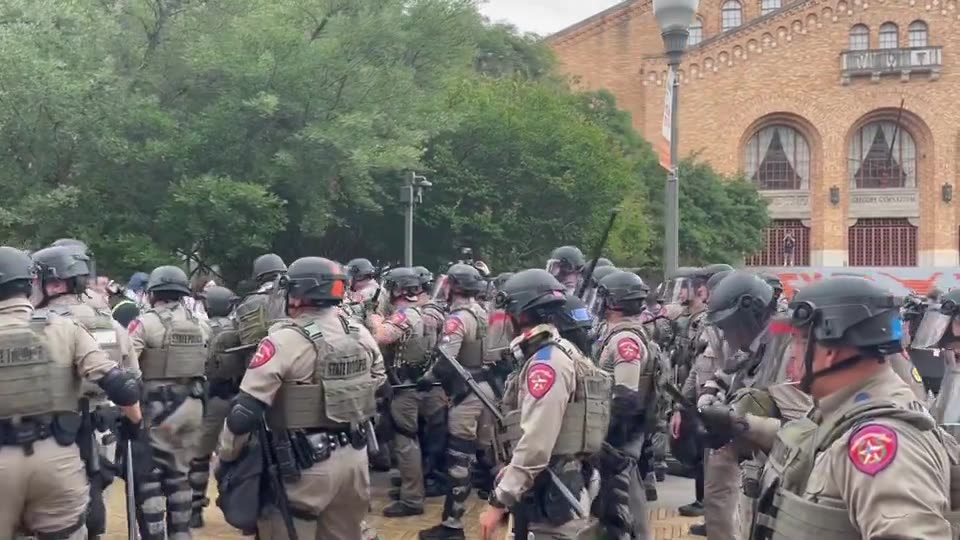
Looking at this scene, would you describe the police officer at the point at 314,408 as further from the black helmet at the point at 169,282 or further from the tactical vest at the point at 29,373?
the black helmet at the point at 169,282

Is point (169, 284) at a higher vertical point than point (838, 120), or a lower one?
lower

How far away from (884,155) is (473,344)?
1388 inches

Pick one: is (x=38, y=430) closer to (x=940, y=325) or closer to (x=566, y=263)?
(x=566, y=263)

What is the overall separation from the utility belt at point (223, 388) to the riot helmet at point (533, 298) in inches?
121

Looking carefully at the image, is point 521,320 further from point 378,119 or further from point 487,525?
point 378,119

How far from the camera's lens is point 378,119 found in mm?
18281

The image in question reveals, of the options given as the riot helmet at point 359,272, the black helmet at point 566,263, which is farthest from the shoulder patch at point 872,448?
the riot helmet at point 359,272

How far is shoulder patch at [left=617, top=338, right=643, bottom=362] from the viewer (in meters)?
5.99

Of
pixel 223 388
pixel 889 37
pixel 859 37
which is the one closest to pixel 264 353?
pixel 223 388

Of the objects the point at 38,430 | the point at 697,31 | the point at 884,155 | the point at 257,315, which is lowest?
the point at 38,430

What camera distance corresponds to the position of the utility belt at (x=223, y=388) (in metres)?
7.02

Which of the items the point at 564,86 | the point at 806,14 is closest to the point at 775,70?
the point at 806,14

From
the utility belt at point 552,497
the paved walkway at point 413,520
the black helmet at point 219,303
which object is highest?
the black helmet at point 219,303

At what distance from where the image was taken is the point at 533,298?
15.3ft
